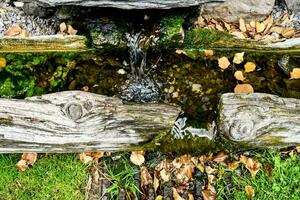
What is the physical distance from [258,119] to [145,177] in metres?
1.06

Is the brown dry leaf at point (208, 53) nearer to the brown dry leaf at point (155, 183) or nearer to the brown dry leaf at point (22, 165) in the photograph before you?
the brown dry leaf at point (155, 183)

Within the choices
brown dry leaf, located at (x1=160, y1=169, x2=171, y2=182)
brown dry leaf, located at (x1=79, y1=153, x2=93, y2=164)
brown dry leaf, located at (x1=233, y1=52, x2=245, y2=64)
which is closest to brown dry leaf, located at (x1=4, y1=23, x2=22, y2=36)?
brown dry leaf, located at (x1=79, y1=153, x2=93, y2=164)

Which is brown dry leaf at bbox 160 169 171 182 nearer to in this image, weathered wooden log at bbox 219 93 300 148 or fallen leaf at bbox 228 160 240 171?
fallen leaf at bbox 228 160 240 171

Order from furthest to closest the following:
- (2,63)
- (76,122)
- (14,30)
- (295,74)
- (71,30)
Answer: (14,30), (71,30), (295,74), (2,63), (76,122)

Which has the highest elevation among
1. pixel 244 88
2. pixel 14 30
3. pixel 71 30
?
pixel 71 30

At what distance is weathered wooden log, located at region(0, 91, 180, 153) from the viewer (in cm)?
339

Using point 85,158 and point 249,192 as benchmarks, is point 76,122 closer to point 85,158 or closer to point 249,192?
point 85,158

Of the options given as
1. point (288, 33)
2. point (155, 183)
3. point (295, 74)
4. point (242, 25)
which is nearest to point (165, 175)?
point (155, 183)

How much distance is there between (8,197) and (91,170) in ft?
2.30

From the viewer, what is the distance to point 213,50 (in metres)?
4.03

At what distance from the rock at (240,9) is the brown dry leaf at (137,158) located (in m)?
1.53

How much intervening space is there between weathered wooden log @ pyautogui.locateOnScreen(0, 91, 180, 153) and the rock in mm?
1393

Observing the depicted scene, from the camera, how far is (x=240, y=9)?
4.57 meters

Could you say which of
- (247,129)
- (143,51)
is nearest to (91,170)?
(143,51)
